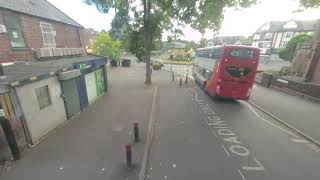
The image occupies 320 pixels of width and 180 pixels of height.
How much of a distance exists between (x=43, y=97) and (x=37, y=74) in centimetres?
118

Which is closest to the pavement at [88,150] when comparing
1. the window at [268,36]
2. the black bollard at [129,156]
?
the black bollard at [129,156]

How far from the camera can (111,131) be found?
27.3 feet

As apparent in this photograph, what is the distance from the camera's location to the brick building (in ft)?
27.2

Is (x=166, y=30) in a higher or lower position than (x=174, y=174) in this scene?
higher

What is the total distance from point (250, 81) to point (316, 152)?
593 centimetres

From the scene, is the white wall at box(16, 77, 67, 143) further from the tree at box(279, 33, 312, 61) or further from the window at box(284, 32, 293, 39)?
the window at box(284, 32, 293, 39)

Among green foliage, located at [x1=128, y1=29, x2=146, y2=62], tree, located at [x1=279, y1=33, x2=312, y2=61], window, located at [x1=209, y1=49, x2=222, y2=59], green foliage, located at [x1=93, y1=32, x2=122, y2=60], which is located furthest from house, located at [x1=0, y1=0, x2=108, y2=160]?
tree, located at [x1=279, y1=33, x2=312, y2=61]

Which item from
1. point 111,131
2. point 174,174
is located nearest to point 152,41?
point 111,131

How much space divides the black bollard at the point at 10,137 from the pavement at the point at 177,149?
0.32 m

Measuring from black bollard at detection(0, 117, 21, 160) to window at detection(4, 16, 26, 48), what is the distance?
485 cm

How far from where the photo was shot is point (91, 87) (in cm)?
1241

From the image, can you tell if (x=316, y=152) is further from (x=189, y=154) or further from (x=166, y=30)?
(x=166, y=30)

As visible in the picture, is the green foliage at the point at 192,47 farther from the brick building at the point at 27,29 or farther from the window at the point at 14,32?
the window at the point at 14,32

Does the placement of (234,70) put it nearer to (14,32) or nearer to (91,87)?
(91,87)
